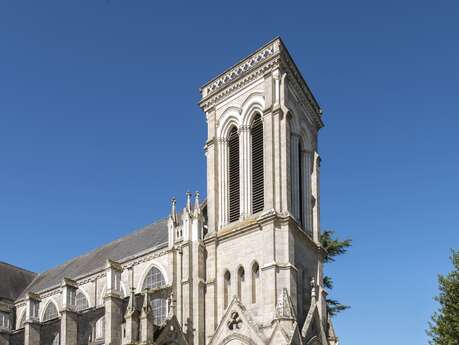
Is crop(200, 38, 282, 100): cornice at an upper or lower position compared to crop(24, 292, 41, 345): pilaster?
upper

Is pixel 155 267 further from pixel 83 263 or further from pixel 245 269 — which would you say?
pixel 83 263

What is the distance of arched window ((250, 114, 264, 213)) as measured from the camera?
116 feet

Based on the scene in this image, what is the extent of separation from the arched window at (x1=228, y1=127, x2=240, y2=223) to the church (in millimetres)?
63

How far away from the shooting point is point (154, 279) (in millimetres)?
39062

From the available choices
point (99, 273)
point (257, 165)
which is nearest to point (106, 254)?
point (99, 273)

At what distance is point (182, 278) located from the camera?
114 feet

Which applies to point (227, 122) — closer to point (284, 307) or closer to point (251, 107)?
point (251, 107)

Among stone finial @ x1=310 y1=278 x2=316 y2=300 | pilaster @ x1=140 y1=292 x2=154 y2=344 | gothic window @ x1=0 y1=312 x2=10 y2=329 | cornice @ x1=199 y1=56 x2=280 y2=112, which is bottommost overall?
pilaster @ x1=140 y1=292 x2=154 y2=344

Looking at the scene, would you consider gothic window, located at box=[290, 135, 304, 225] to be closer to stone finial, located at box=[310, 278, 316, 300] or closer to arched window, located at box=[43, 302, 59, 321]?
stone finial, located at box=[310, 278, 316, 300]

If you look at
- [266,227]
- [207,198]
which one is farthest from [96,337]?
[266,227]

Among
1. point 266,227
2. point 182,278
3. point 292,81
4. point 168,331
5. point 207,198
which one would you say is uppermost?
point 292,81

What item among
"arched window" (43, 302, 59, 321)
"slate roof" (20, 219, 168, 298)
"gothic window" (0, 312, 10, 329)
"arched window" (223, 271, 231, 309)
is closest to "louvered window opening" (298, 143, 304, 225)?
"arched window" (223, 271, 231, 309)

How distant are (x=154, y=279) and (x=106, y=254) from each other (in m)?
8.38

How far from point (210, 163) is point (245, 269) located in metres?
6.95
